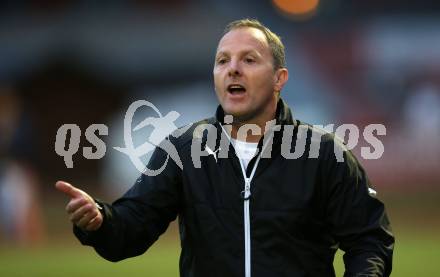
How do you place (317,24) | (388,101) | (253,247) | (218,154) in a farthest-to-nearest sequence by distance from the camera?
(317,24) → (388,101) → (218,154) → (253,247)

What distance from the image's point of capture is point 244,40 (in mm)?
4105

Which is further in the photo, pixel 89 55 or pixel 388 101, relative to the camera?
pixel 89 55

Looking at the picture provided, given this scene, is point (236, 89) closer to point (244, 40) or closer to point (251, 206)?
point (244, 40)

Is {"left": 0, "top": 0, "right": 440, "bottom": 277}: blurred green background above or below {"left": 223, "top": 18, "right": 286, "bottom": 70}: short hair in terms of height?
above

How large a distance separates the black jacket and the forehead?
46 cm

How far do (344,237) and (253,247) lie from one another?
1.41 feet

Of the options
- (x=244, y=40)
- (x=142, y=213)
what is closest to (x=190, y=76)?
(x=244, y=40)

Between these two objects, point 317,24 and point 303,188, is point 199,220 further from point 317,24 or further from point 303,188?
point 317,24

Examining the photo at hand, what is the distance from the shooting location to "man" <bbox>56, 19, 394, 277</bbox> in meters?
3.76

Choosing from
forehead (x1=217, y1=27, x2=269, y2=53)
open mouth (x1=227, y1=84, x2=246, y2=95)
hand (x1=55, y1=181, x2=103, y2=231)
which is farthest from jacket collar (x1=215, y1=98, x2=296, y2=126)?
hand (x1=55, y1=181, x2=103, y2=231)

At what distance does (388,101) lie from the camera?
17.8m

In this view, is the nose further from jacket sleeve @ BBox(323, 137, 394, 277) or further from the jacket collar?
jacket sleeve @ BBox(323, 137, 394, 277)

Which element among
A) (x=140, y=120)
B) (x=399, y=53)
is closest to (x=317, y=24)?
(x=399, y=53)

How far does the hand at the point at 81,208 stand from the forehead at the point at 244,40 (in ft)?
3.47
